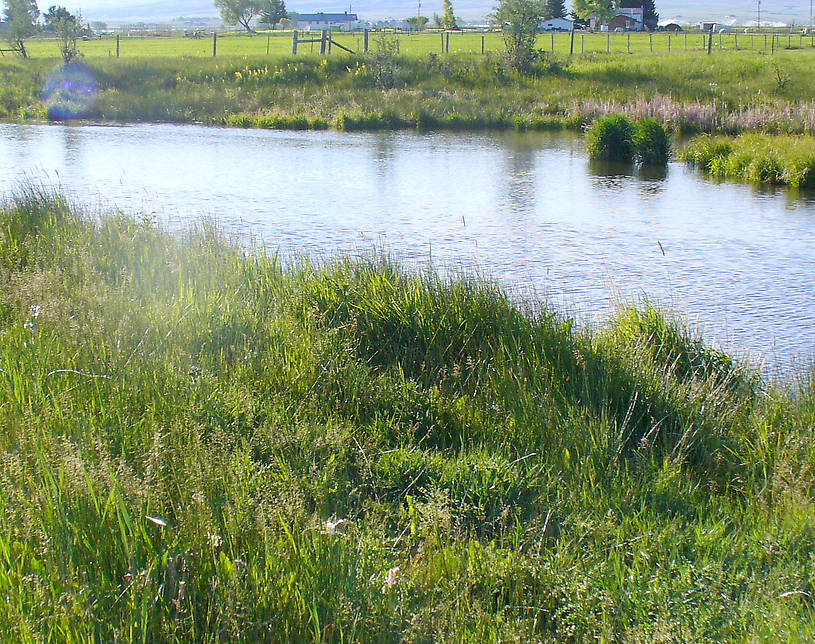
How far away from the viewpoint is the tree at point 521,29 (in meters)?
34.3

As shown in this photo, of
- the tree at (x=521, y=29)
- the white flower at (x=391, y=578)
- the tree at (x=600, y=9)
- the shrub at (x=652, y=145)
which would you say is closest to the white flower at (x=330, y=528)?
the white flower at (x=391, y=578)

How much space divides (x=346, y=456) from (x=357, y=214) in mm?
8755

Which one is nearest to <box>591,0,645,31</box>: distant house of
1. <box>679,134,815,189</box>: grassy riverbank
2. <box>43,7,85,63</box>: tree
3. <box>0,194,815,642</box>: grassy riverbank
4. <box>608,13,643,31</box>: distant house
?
<box>608,13,643,31</box>: distant house

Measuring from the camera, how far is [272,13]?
12144 cm

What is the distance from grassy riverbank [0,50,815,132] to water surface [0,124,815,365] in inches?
174

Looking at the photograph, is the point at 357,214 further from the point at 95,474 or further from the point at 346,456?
the point at 95,474

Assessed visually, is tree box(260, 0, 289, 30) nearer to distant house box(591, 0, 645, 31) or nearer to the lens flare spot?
distant house box(591, 0, 645, 31)

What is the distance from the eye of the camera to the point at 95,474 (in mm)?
3182

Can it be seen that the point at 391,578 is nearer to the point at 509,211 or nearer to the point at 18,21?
the point at 509,211

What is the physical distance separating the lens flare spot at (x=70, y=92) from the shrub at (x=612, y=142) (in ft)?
57.9

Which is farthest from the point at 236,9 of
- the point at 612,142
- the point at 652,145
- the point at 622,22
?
the point at 652,145

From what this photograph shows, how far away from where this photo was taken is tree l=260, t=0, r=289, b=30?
398ft

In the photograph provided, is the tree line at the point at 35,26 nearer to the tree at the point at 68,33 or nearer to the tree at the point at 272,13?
the tree at the point at 68,33

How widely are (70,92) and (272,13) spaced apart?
96.1m
